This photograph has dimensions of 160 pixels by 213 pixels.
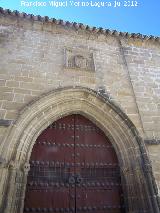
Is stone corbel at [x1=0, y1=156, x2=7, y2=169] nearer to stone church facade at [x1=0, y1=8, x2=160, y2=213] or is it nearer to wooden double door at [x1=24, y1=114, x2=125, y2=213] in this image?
stone church facade at [x1=0, y1=8, x2=160, y2=213]

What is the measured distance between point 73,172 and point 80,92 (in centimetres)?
152

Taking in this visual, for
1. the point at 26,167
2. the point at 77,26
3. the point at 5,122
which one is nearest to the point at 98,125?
the point at 26,167

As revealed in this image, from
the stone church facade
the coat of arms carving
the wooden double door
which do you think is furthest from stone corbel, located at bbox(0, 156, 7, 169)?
the coat of arms carving

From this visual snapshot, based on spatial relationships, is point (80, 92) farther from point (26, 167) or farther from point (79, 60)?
point (26, 167)

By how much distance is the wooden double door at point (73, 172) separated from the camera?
3.71 metres

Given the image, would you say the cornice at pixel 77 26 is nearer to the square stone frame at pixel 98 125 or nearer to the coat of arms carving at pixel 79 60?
the coat of arms carving at pixel 79 60

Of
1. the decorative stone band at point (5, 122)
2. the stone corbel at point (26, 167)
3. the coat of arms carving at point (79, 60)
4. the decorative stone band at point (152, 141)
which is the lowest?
the stone corbel at point (26, 167)

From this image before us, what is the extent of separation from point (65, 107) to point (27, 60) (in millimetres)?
1209

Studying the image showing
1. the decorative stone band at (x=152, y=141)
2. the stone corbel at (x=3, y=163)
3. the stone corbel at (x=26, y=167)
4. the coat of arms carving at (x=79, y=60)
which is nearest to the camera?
the stone corbel at (x=3, y=163)

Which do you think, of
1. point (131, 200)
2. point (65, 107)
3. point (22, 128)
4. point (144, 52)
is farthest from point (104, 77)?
point (131, 200)

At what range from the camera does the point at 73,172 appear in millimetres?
4004

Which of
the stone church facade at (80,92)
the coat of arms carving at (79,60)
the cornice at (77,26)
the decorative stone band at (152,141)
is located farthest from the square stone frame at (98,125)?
the cornice at (77,26)

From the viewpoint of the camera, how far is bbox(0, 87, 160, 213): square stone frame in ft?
11.3

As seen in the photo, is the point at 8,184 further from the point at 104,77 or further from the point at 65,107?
the point at 104,77
